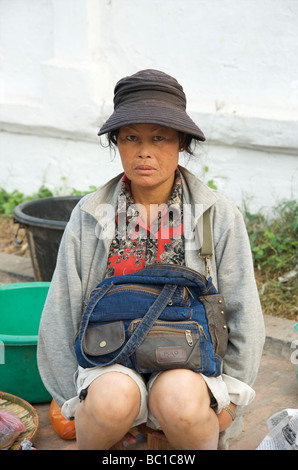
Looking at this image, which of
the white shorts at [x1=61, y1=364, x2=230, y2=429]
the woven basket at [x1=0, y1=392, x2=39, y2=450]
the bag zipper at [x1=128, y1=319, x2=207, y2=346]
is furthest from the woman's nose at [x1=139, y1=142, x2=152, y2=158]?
the woven basket at [x1=0, y1=392, x2=39, y2=450]

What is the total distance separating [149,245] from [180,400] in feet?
2.10

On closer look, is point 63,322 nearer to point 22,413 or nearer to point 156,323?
point 156,323

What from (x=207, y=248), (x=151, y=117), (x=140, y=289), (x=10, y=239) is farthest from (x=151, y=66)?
(x=140, y=289)

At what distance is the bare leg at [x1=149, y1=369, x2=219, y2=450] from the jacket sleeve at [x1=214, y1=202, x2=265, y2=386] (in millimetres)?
271

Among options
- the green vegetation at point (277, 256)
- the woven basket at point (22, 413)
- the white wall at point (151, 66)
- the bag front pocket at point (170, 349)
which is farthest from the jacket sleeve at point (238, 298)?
the white wall at point (151, 66)

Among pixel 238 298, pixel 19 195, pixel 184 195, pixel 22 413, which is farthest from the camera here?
pixel 19 195

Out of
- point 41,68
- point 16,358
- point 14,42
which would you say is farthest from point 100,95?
point 16,358

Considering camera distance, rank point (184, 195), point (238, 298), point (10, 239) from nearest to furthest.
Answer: point (238, 298), point (184, 195), point (10, 239)

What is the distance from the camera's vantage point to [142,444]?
2.83 metres

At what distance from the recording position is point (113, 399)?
2016mm

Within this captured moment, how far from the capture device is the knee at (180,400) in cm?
198

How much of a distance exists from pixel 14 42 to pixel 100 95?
1.16 meters

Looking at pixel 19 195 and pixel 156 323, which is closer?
pixel 156 323
